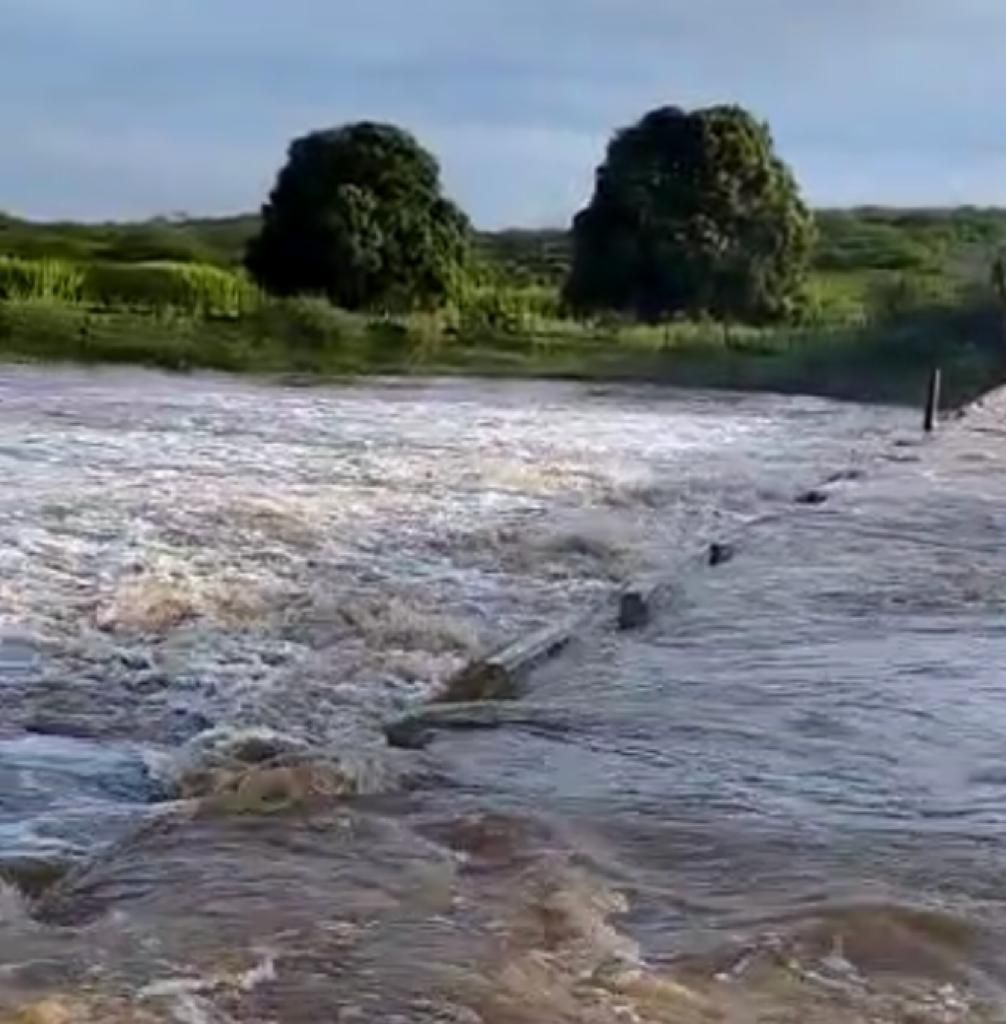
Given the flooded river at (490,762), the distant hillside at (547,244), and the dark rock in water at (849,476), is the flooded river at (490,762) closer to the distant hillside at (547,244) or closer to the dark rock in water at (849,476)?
the dark rock in water at (849,476)

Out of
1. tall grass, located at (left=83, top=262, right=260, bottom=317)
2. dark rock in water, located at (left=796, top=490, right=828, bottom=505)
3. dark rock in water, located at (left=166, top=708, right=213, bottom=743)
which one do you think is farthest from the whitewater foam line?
tall grass, located at (left=83, top=262, right=260, bottom=317)

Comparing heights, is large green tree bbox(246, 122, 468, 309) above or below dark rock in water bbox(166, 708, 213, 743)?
above

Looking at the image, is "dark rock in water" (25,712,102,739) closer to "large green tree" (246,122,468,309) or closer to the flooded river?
the flooded river

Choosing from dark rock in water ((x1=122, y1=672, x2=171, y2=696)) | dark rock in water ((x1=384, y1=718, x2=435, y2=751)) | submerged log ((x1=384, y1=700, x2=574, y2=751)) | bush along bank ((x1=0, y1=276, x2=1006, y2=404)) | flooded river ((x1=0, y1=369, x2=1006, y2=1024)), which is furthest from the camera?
bush along bank ((x1=0, y1=276, x2=1006, y2=404))

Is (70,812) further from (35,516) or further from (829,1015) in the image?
(35,516)

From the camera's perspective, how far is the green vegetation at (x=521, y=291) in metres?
37.2

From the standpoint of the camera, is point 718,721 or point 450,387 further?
point 450,387

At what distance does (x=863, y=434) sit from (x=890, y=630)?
1731 cm

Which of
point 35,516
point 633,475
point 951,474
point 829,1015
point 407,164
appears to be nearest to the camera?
point 829,1015

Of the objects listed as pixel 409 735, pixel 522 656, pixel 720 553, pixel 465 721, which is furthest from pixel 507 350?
pixel 409 735

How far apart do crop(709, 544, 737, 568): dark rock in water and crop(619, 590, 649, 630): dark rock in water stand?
174 cm

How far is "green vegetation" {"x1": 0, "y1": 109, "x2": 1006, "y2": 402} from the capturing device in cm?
3716

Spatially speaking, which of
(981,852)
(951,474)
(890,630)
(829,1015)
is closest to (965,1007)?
(829,1015)

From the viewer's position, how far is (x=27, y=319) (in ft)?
122
